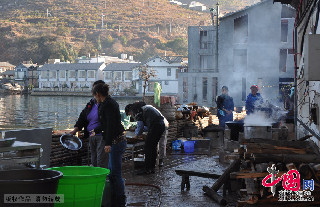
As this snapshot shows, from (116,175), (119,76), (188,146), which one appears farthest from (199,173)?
(119,76)

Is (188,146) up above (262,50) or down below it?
below

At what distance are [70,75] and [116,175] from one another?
106534 millimetres

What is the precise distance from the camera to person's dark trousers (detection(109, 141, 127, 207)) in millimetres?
7391

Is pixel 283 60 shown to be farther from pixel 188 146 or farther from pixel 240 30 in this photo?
pixel 188 146

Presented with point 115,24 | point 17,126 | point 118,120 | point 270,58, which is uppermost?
point 115,24

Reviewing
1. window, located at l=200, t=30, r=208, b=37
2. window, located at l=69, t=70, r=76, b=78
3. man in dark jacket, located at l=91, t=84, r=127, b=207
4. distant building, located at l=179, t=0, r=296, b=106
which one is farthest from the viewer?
window, located at l=69, t=70, r=76, b=78

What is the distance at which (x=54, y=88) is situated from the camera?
114375mm

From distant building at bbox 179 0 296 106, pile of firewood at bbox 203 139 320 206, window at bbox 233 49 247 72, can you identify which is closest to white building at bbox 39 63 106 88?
distant building at bbox 179 0 296 106

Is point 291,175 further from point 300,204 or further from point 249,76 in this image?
point 249,76

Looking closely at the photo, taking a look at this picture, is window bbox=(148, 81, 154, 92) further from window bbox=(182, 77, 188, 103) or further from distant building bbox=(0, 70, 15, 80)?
distant building bbox=(0, 70, 15, 80)

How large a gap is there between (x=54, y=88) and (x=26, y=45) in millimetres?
61146

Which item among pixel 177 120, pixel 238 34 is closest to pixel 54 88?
pixel 238 34

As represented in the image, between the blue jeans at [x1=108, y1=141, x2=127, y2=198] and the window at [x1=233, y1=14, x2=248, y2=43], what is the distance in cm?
3553

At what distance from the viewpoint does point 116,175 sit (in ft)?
24.5
